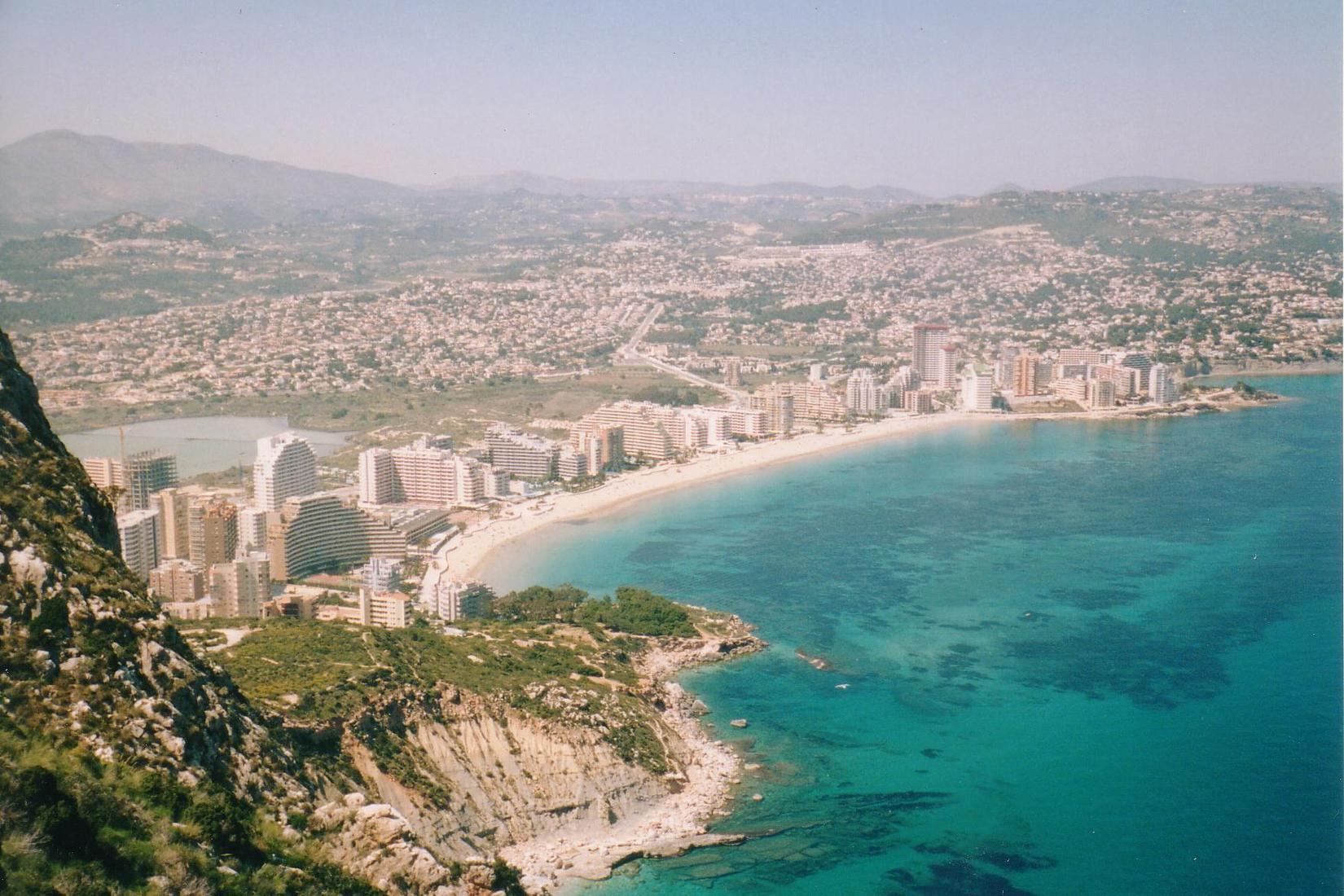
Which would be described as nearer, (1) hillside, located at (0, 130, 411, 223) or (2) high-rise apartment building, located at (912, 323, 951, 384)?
(2) high-rise apartment building, located at (912, 323, 951, 384)

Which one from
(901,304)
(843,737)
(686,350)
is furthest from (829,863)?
(901,304)

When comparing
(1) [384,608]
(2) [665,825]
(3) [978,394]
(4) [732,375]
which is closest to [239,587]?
(1) [384,608]

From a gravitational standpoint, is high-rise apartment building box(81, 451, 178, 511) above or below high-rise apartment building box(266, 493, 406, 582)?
above

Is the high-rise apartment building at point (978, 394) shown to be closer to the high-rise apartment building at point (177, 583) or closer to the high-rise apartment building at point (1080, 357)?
the high-rise apartment building at point (1080, 357)

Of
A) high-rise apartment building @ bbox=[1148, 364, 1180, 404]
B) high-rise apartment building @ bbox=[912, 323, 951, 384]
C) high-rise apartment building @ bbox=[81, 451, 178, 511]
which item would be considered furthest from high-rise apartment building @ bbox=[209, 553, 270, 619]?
high-rise apartment building @ bbox=[1148, 364, 1180, 404]

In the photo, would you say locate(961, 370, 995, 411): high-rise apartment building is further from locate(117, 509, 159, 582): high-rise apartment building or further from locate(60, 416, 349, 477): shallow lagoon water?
locate(117, 509, 159, 582): high-rise apartment building

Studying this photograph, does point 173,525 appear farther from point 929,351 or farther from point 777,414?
point 929,351
